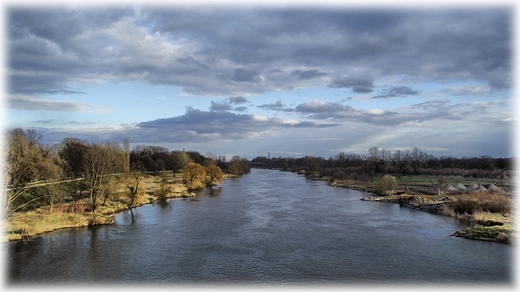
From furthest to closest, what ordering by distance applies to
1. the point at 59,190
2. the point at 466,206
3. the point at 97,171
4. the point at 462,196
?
the point at 462,196, the point at 97,171, the point at 466,206, the point at 59,190

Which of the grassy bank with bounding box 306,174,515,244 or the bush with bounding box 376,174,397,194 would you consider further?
the bush with bounding box 376,174,397,194

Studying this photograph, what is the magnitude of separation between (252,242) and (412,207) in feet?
69.0

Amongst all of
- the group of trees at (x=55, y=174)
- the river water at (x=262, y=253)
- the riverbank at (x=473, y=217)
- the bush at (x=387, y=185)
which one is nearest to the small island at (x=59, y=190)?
the group of trees at (x=55, y=174)

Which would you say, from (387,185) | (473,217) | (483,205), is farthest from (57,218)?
(387,185)

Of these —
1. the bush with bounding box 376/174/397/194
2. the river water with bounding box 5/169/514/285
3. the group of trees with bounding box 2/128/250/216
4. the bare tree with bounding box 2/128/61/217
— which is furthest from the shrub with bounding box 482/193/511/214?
the bare tree with bounding box 2/128/61/217

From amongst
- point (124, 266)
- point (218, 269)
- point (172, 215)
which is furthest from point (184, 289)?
point (172, 215)

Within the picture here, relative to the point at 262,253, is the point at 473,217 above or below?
above

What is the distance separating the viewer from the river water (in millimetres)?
14633

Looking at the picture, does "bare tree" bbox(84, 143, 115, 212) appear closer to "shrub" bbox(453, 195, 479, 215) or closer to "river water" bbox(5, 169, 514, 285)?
"river water" bbox(5, 169, 514, 285)

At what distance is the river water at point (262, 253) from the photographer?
1463 cm

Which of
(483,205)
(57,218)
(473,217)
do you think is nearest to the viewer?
(57,218)

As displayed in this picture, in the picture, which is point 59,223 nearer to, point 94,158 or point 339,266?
point 94,158

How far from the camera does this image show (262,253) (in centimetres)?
1788

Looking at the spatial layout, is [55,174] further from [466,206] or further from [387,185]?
[387,185]
